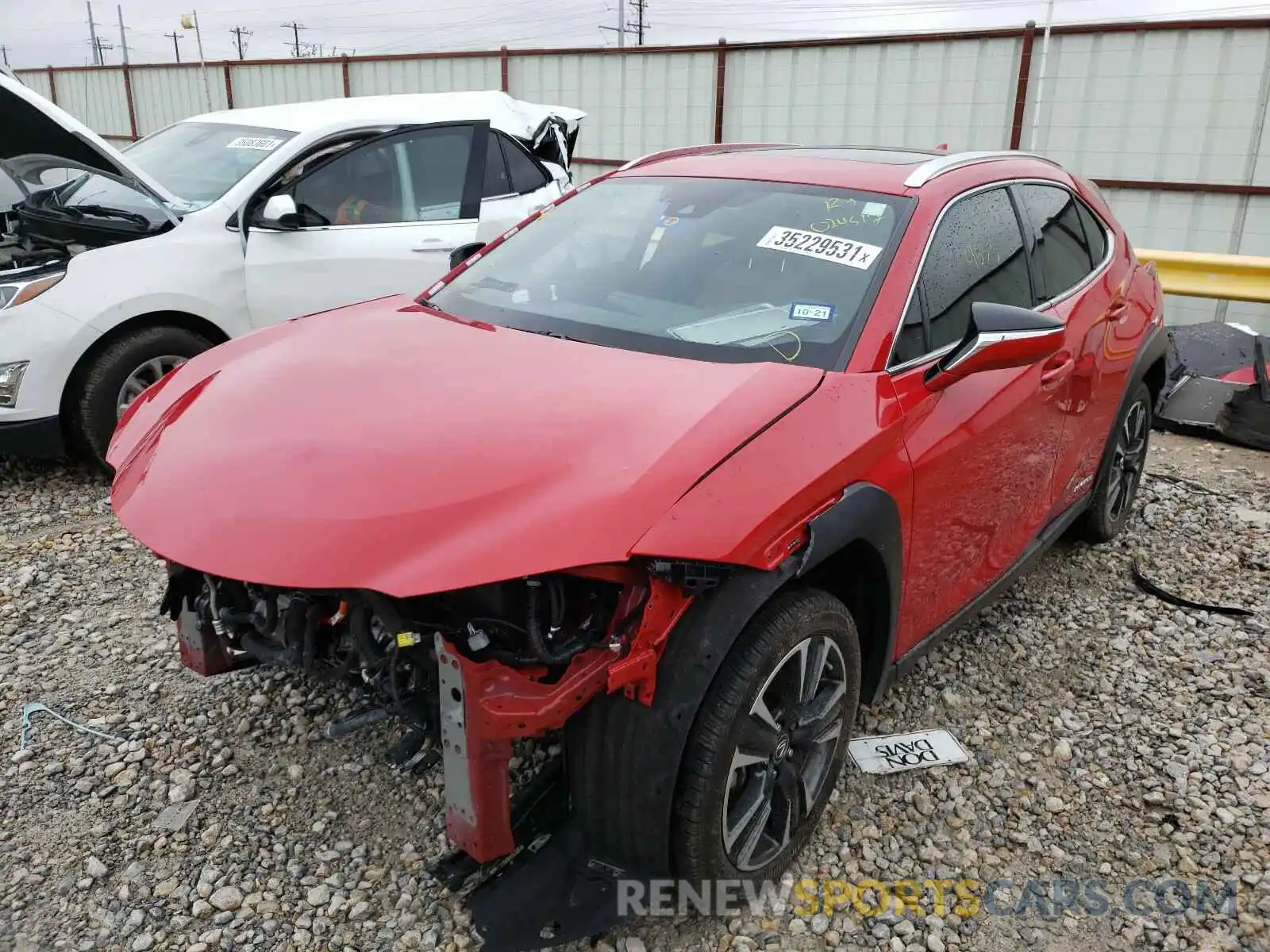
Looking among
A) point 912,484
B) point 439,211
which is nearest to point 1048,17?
point 439,211

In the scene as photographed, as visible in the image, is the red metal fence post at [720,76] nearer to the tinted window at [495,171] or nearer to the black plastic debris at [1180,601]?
the tinted window at [495,171]

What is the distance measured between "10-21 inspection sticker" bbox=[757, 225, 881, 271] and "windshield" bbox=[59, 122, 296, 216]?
3629 millimetres

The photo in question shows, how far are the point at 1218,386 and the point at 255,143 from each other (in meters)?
6.26

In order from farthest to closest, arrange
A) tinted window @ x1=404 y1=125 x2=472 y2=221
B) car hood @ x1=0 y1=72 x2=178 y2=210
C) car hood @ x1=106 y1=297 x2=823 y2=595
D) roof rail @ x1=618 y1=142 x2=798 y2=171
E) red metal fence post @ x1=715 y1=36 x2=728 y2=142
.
Result: red metal fence post @ x1=715 y1=36 x2=728 y2=142 → tinted window @ x1=404 y1=125 x2=472 y2=221 → car hood @ x1=0 y1=72 x2=178 y2=210 → roof rail @ x1=618 y1=142 x2=798 y2=171 → car hood @ x1=106 y1=297 x2=823 y2=595

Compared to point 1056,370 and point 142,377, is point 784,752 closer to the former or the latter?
point 1056,370

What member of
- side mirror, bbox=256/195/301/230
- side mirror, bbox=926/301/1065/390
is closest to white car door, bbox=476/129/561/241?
side mirror, bbox=256/195/301/230

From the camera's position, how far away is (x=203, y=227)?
5.19 m

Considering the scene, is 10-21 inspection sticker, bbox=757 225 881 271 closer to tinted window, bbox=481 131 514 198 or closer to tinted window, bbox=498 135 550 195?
tinted window, bbox=481 131 514 198

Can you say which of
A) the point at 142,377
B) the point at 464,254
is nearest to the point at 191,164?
the point at 142,377

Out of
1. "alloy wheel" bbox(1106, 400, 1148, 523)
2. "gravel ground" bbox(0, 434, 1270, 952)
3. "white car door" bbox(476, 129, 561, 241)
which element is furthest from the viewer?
"white car door" bbox(476, 129, 561, 241)

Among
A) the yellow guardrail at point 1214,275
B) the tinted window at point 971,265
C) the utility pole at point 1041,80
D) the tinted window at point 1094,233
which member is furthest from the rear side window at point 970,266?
the utility pole at point 1041,80

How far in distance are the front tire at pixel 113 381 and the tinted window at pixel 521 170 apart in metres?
2.40

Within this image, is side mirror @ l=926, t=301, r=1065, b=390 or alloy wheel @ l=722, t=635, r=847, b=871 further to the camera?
side mirror @ l=926, t=301, r=1065, b=390

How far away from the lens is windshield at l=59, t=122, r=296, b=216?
517cm
